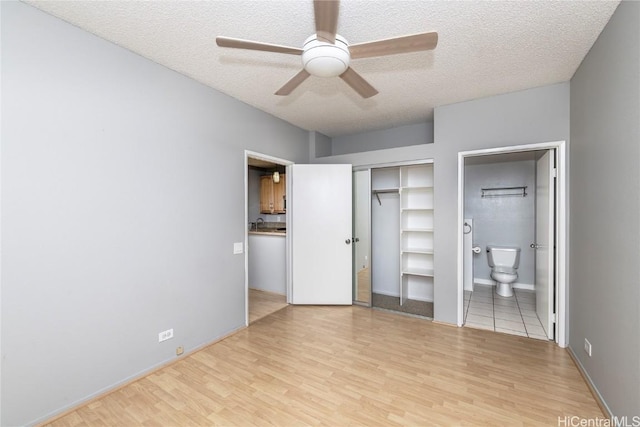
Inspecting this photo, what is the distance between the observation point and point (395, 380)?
2180 mm

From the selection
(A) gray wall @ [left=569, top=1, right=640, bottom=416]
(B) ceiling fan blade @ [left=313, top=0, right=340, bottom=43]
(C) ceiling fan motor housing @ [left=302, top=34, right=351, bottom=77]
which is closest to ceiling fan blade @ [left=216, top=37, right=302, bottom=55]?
(C) ceiling fan motor housing @ [left=302, top=34, right=351, bottom=77]

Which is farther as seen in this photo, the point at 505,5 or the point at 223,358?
the point at 223,358

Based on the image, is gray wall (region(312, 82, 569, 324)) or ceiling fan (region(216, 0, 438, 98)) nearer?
ceiling fan (region(216, 0, 438, 98))

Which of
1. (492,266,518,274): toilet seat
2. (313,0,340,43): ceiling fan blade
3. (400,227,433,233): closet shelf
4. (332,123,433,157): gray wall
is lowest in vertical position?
(492,266,518,274): toilet seat

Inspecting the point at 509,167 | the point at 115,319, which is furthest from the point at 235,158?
the point at 509,167

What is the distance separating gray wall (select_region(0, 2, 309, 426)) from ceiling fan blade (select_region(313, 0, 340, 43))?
1626mm

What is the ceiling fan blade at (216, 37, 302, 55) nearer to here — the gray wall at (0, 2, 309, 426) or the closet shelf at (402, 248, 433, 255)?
the gray wall at (0, 2, 309, 426)

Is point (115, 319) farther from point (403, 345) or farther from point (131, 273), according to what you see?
point (403, 345)

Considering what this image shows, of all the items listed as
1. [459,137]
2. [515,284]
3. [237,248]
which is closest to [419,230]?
[459,137]

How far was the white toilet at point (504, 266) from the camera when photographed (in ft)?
14.0

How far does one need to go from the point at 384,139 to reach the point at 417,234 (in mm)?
1556

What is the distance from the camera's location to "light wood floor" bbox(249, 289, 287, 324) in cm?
363

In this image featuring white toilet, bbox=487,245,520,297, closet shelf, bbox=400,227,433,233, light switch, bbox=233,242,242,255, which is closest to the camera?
light switch, bbox=233,242,242,255

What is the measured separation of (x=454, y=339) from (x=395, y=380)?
1.07 meters
